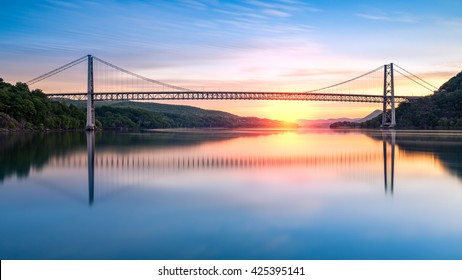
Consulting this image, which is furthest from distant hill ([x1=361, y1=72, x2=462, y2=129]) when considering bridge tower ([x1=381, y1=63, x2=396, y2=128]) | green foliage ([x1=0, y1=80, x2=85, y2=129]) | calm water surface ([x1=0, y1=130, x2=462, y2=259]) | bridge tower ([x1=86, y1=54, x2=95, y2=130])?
calm water surface ([x1=0, y1=130, x2=462, y2=259])

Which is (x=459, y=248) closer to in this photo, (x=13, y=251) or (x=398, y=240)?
(x=398, y=240)

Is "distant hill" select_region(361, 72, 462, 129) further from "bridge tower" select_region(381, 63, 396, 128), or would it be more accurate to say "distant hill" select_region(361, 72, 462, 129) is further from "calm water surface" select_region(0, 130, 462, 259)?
"calm water surface" select_region(0, 130, 462, 259)

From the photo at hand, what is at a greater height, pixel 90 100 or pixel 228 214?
pixel 90 100

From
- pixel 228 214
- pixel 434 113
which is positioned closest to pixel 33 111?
pixel 228 214

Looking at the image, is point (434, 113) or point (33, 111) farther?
point (434, 113)

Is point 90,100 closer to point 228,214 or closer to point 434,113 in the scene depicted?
point 434,113

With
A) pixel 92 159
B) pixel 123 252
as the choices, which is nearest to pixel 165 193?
pixel 123 252

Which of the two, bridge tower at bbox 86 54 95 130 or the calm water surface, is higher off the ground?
bridge tower at bbox 86 54 95 130

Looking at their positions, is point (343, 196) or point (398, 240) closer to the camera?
point (398, 240)

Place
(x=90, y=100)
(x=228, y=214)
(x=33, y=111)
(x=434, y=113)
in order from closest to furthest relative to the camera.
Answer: (x=228, y=214) < (x=33, y=111) < (x=90, y=100) < (x=434, y=113)
